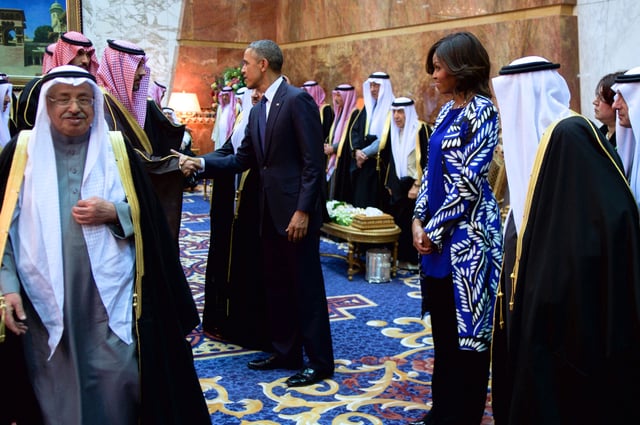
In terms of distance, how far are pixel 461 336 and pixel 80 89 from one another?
185cm

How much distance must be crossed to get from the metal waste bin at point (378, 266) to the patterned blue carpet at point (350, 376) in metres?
0.40

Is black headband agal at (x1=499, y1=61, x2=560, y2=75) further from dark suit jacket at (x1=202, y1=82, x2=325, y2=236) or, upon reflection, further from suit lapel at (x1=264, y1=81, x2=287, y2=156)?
suit lapel at (x1=264, y1=81, x2=287, y2=156)

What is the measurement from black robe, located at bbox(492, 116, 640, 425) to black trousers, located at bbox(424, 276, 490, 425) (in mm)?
651

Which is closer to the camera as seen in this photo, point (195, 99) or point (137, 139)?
point (137, 139)

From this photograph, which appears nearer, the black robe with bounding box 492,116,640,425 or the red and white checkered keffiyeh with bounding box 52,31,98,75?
the black robe with bounding box 492,116,640,425

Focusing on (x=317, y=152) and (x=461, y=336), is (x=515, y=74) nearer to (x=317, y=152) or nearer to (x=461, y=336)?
(x=461, y=336)

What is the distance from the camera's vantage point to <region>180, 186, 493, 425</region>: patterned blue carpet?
11.7 feet

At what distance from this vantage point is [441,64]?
296cm

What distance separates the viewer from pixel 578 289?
2.22 meters

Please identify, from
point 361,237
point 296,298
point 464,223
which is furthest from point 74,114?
point 361,237

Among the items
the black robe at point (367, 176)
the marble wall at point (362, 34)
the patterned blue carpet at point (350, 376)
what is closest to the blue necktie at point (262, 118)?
the patterned blue carpet at point (350, 376)

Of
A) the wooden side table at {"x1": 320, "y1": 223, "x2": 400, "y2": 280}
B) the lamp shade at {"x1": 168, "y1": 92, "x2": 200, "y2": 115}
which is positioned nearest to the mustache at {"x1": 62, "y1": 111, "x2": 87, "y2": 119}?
the wooden side table at {"x1": 320, "y1": 223, "x2": 400, "y2": 280}

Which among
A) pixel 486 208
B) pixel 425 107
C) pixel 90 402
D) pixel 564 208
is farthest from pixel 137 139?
pixel 425 107

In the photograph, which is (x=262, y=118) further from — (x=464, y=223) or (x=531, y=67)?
(x=531, y=67)
